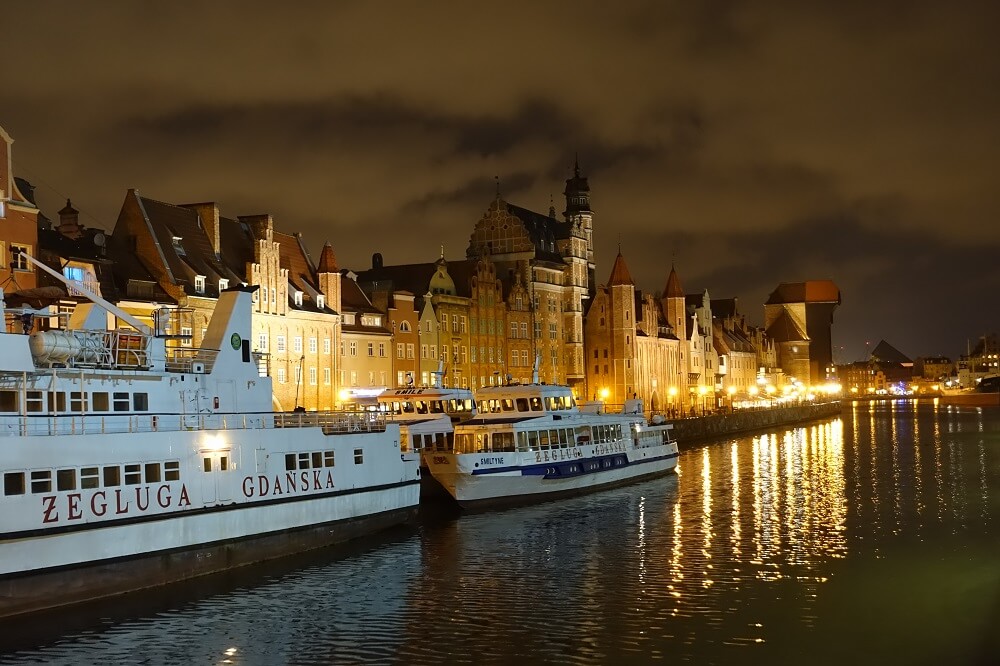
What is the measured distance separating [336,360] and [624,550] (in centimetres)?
4420

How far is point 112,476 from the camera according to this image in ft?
108

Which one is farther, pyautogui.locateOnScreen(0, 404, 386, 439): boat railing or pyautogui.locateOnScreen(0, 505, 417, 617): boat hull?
pyautogui.locateOnScreen(0, 404, 386, 439): boat railing

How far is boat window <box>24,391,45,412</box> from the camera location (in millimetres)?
33000

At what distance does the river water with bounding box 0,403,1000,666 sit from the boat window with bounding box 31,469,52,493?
140 inches

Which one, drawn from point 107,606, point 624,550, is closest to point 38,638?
point 107,606

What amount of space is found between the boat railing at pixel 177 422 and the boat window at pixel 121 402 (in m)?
0.71

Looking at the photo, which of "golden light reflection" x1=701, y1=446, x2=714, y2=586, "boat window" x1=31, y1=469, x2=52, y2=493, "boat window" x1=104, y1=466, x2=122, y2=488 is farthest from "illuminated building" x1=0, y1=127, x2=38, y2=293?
"golden light reflection" x1=701, y1=446, x2=714, y2=586

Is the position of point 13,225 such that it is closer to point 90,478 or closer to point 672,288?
point 90,478

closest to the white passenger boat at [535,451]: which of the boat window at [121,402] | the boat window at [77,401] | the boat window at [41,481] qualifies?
the boat window at [121,402]

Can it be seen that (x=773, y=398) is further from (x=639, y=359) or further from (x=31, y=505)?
(x=31, y=505)

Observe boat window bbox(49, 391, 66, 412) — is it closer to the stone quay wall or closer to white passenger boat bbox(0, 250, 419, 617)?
white passenger boat bbox(0, 250, 419, 617)

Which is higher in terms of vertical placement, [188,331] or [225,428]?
[188,331]

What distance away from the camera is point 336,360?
82.0 m

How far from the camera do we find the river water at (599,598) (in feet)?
90.4
